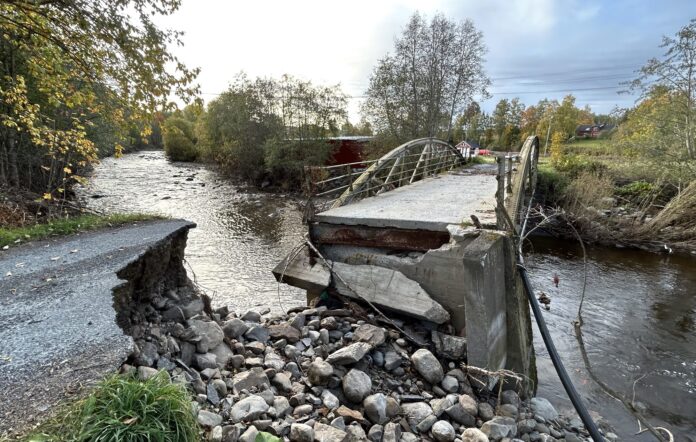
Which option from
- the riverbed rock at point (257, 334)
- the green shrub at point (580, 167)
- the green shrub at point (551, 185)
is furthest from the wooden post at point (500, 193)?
the green shrub at point (580, 167)

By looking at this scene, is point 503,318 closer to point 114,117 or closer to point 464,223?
point 464,223

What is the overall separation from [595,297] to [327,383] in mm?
7365

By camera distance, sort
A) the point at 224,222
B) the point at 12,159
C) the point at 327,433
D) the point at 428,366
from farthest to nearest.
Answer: the point at 224,222 < the point at 12,159 < the point at 428,366 < the point at 327,433

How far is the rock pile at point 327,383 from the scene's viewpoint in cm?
280

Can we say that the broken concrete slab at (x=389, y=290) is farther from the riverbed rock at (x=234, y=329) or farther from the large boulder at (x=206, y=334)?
the large boulder at (x=206, y=334)

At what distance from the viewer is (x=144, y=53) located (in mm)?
5688

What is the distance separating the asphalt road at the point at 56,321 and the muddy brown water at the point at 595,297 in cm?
284

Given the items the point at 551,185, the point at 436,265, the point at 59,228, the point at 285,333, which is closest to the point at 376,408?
the point at 285,333

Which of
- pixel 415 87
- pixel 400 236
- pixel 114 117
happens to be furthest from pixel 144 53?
Answer: pixel 415 87

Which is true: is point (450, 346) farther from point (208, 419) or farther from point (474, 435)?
point (208, 419)

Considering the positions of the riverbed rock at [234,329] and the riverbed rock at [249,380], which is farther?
the riverbed rock at [234,329]

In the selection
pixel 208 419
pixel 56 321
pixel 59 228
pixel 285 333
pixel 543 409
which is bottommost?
pixel 543 409

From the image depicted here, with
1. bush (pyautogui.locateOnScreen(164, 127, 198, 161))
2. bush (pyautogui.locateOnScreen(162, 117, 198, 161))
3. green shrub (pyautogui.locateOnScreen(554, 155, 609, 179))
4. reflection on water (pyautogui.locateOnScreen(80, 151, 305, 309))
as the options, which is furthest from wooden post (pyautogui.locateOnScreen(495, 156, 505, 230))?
bush (pyautogui.locateOnScreen(164, 127, 198, 161))

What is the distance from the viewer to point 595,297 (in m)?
8.20
